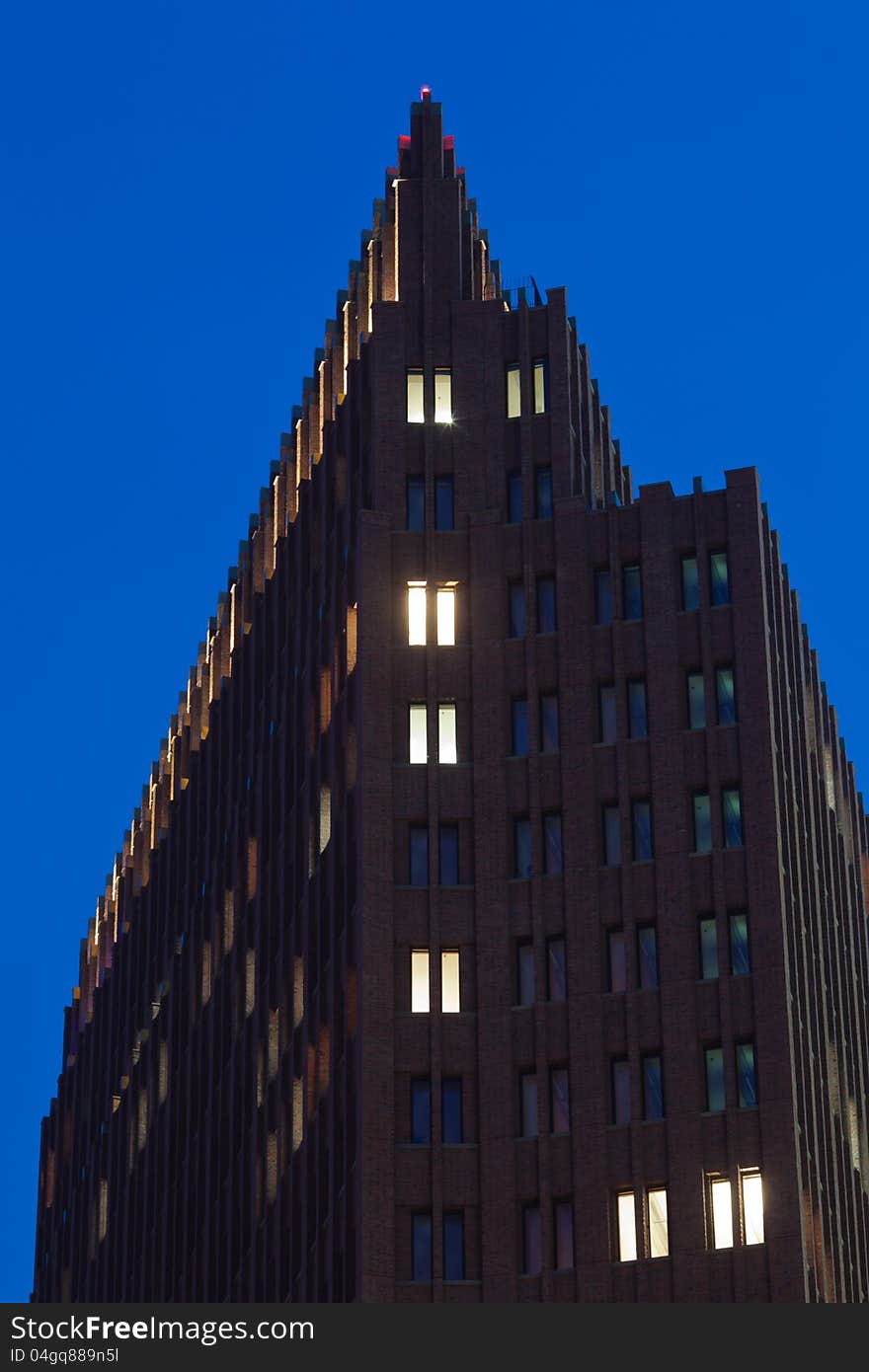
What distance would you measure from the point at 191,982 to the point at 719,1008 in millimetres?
38372

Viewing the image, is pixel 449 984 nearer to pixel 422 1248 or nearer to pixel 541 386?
pixel 422 1248

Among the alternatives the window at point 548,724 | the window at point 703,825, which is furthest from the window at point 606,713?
the window at point 703,825

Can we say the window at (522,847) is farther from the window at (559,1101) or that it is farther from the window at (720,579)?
the window at (720,579)

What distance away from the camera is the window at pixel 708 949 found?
364ft

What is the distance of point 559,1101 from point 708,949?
7.64 meters

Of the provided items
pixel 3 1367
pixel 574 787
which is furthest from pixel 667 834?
pixel 3 1367

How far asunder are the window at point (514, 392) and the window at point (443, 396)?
2301 millimetres

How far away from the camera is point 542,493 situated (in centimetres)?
12225

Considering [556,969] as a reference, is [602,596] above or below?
above

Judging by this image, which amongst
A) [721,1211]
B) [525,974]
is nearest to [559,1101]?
[525,974]

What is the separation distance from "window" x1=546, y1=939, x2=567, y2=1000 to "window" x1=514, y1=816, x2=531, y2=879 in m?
3.03

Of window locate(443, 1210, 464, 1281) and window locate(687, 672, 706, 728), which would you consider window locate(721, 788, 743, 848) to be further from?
window locate(443, 1210, 464, 1281)

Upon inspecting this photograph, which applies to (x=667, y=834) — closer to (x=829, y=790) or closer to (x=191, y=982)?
(x=829, y=790)

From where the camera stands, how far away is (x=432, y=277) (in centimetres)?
12800
